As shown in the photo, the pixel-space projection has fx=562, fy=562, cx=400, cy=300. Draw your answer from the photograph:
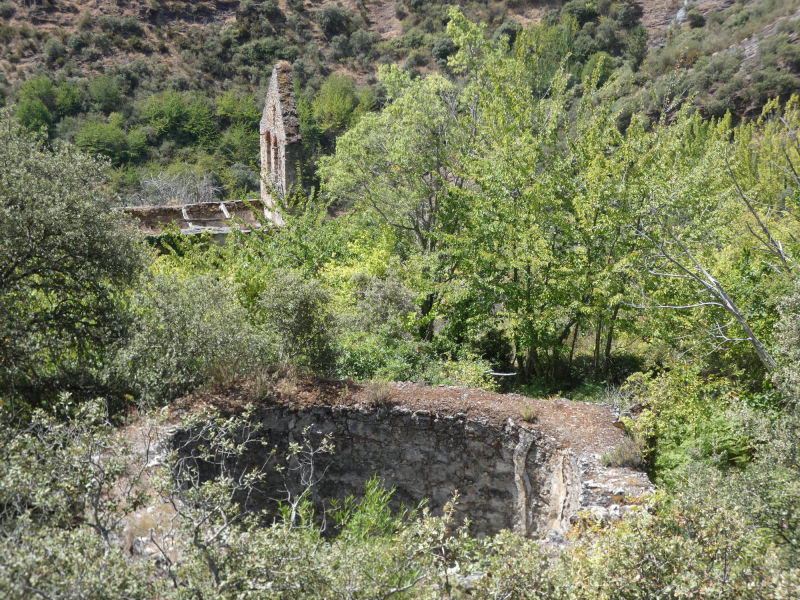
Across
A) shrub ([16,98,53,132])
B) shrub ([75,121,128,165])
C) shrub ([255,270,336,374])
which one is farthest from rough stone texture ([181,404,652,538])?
shrub ([16,98,53,132])

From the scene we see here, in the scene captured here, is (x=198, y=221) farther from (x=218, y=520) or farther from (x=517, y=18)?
(x=517, y=18)

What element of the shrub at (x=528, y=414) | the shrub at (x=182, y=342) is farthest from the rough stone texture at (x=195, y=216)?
the shrub at (x=528, y=414)

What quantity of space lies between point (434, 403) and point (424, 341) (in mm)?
2752

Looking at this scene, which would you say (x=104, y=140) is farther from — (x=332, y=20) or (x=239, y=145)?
(x=332, y=20)

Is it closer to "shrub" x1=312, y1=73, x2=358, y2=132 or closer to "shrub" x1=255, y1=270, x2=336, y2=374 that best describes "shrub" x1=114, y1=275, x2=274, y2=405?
"shrub" x1=255, y1=270, x2=336, y2=374

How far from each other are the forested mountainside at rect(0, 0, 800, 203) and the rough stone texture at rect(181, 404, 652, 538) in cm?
2466

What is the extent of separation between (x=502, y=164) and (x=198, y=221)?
13758mm

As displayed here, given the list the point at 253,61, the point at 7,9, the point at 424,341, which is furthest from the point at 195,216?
the point at 7,9

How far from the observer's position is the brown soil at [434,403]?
7547 mm

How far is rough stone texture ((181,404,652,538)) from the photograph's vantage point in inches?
298

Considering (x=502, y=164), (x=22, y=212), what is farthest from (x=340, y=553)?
(x=502, y=164)

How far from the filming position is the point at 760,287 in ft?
29.4

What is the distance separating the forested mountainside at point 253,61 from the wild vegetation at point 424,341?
2114 cm

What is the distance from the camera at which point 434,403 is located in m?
8.02
